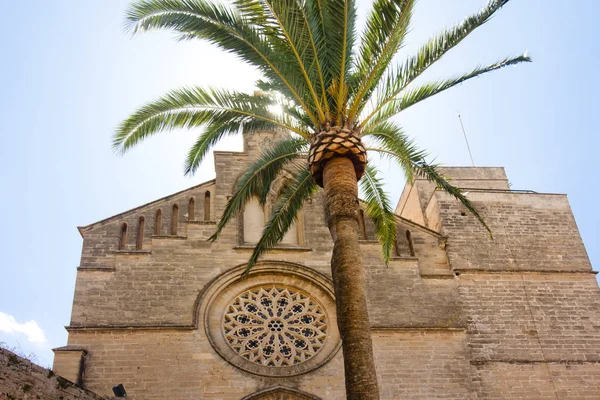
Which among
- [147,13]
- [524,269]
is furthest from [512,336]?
[147,13]

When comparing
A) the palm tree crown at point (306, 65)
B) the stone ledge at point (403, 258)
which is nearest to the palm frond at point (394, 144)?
the palm tree crown at point (306, 65)

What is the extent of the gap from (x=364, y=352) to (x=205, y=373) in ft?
17.9

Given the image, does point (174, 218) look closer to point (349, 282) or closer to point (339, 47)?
point (339, 47)

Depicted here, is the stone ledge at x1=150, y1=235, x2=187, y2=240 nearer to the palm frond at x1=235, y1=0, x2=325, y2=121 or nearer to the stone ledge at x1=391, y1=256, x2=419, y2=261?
the stone ledge at x1=391, y1=256, x2=419, y2=261

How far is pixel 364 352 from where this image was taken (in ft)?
24.2

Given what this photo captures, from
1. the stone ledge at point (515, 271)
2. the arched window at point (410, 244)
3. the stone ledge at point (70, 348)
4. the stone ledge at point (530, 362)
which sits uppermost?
the arched window at point (410, 244)

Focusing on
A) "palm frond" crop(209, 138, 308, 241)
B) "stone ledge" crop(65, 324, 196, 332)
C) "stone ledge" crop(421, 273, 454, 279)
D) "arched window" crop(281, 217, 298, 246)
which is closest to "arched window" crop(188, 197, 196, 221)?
"arched window" crop(281, 217, 298, 246)

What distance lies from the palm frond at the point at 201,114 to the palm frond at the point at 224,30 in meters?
0.82

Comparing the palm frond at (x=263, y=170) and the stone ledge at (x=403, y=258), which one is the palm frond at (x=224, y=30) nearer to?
the palm frond at (x=263, y=170)

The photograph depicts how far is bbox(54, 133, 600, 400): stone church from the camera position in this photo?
12.1m

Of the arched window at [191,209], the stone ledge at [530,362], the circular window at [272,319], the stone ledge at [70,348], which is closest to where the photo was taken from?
the stone ledge at [70,348]

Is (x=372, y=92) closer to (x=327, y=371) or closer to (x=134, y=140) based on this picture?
(x=134, y=140)

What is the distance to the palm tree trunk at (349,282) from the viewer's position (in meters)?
7.23

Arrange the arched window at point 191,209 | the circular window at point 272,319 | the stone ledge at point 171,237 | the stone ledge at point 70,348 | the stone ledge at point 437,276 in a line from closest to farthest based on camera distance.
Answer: the stone ledge at point 70,348 < the circular window at point 272,319 < the stone ledge at point 171,237 < the stone ledge at point 437,276 < the arched window at point 191,209
